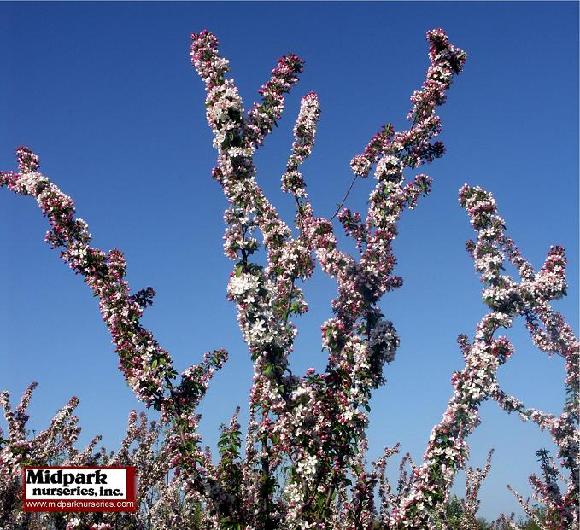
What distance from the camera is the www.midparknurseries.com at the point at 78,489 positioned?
1189 centimetres

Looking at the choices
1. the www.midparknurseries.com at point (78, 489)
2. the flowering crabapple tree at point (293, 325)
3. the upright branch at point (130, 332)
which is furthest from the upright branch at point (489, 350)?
the www.midparknurseries.com at point (78, 489)

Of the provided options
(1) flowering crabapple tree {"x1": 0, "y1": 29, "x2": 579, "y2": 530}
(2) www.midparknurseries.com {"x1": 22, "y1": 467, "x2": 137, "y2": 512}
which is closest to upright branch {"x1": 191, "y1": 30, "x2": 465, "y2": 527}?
(1) flowering crabapple tree {"x1": 0, "y1": 29, "x2": 579, "y2": 530}

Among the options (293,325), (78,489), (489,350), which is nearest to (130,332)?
(293,325)

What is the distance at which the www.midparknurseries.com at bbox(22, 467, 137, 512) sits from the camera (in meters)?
11.9

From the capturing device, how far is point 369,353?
33.6ft

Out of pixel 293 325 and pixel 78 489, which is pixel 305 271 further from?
pixel 78 489

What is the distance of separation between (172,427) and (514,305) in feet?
23.0

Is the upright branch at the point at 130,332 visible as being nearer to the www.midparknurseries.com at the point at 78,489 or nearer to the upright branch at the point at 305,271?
the upright branch at the point at 305,271

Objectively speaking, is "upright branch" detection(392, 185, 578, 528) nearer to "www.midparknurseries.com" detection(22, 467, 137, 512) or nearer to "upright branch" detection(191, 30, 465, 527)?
"upright branch" detection(191, 30, 465, 527)

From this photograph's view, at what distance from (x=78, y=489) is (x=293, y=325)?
6.39m

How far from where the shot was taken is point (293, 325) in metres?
9.88

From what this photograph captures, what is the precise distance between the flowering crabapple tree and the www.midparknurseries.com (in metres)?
1.26

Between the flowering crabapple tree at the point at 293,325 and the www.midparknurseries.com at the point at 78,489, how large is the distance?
4.12 ft

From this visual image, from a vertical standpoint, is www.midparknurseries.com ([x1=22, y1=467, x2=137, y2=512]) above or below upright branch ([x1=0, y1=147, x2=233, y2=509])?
below
